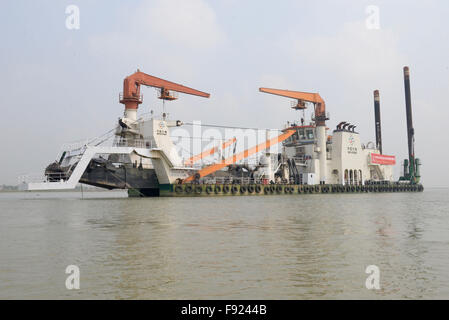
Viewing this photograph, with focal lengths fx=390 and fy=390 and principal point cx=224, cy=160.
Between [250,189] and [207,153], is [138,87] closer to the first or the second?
[207,153]

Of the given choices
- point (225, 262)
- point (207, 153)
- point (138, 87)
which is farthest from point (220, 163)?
point (225, 262)

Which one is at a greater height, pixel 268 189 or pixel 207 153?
pixel 207 153

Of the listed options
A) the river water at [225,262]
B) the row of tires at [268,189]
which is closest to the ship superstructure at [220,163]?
the row of tires at [268,189]

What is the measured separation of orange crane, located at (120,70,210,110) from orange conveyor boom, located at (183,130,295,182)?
7938mm

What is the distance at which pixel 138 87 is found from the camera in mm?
37844

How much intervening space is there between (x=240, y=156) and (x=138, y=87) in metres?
13.0

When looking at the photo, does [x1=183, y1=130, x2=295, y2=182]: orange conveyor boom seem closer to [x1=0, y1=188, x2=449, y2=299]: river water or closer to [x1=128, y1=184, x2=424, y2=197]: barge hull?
[x1=128, y1=184, x2=424, y2=197]: barge hull

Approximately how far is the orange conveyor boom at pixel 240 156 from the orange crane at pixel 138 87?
7.94 m

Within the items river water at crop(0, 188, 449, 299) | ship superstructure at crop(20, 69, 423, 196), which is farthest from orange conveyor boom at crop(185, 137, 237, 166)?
river water at crop(0, 188, 449, 299)

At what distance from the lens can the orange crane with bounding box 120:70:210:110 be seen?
1458 inches
